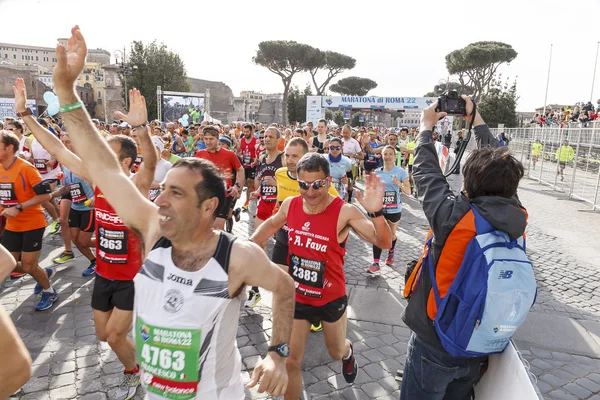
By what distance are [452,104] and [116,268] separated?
282 centimetres

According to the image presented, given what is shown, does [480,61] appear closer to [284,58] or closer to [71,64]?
[284,58]

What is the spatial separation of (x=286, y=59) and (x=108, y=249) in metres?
53.1

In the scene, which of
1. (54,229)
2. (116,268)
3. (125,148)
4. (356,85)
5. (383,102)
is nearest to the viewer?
(116,268)

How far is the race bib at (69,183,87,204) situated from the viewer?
Result: 18.9 ft

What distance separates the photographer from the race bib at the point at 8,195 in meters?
4.52

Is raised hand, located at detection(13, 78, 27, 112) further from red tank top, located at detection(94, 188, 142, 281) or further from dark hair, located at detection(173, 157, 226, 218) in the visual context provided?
dark hair, located at detection(173, 157, 226, 218)

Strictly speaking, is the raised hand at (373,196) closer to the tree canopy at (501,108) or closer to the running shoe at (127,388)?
the running shoe at (127,388)

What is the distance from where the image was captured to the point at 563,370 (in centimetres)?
388

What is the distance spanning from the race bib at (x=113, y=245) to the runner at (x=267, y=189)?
1.45 meters

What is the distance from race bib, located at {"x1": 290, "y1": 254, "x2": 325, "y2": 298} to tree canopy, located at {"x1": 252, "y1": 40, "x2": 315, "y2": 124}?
164 feet

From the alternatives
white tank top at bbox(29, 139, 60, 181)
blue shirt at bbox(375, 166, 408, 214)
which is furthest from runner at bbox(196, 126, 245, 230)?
white tank top at bbox(29, 139, 60, 181)

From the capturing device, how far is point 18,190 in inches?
178

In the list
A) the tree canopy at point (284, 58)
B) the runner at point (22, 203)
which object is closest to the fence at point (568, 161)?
the runner at point (22, 203)

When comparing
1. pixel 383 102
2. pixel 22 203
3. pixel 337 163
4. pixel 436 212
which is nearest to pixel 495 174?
pixel 436 212
